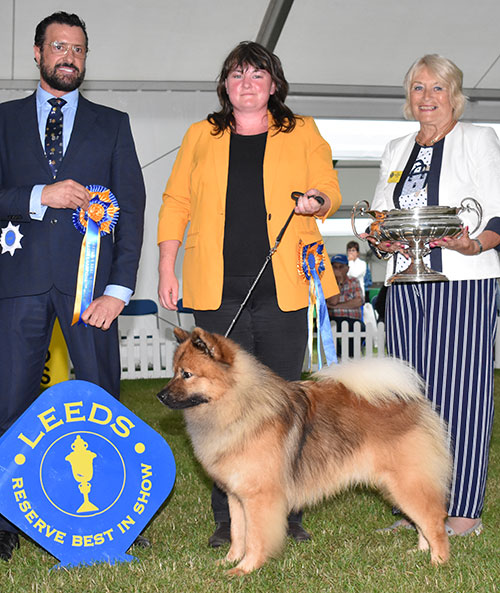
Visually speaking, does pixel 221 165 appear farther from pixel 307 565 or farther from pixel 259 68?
pixel 307 565

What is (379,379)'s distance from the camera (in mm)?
2650

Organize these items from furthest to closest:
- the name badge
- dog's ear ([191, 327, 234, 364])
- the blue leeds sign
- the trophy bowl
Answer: the name badge → the trophy bowl → the blue leeds sign → dog's ear ([191, 327, 234, 364])

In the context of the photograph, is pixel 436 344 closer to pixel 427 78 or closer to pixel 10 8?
pixel 427 78

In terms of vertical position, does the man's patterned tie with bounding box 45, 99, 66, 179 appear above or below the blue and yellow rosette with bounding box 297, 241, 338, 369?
above

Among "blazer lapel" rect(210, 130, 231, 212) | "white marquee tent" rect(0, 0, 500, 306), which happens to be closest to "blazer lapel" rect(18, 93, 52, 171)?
"blazer lapel" rect(210, 130, 231, 212)

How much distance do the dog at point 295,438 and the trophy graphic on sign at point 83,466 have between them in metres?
0.41

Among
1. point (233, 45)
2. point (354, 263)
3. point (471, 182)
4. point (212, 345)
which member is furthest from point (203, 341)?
point (354, 263)

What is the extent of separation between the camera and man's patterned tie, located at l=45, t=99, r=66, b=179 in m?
2.70

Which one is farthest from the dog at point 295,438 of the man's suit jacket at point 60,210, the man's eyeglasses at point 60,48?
the man's eyeglasses at point 60,48

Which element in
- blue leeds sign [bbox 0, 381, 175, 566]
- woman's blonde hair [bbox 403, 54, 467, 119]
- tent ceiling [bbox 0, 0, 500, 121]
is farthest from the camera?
tent ceiling [bbox 0, 0, 500, 121]

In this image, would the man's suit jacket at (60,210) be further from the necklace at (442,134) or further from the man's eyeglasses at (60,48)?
the necklace at (442,134)

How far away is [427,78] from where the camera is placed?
2.82m

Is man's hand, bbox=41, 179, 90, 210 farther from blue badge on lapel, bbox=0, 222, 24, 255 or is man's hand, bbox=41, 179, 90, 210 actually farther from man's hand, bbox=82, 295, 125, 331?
man's hand, bbox=82, 295, 125, 331

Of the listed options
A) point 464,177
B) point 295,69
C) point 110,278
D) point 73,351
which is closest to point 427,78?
point 464,177
